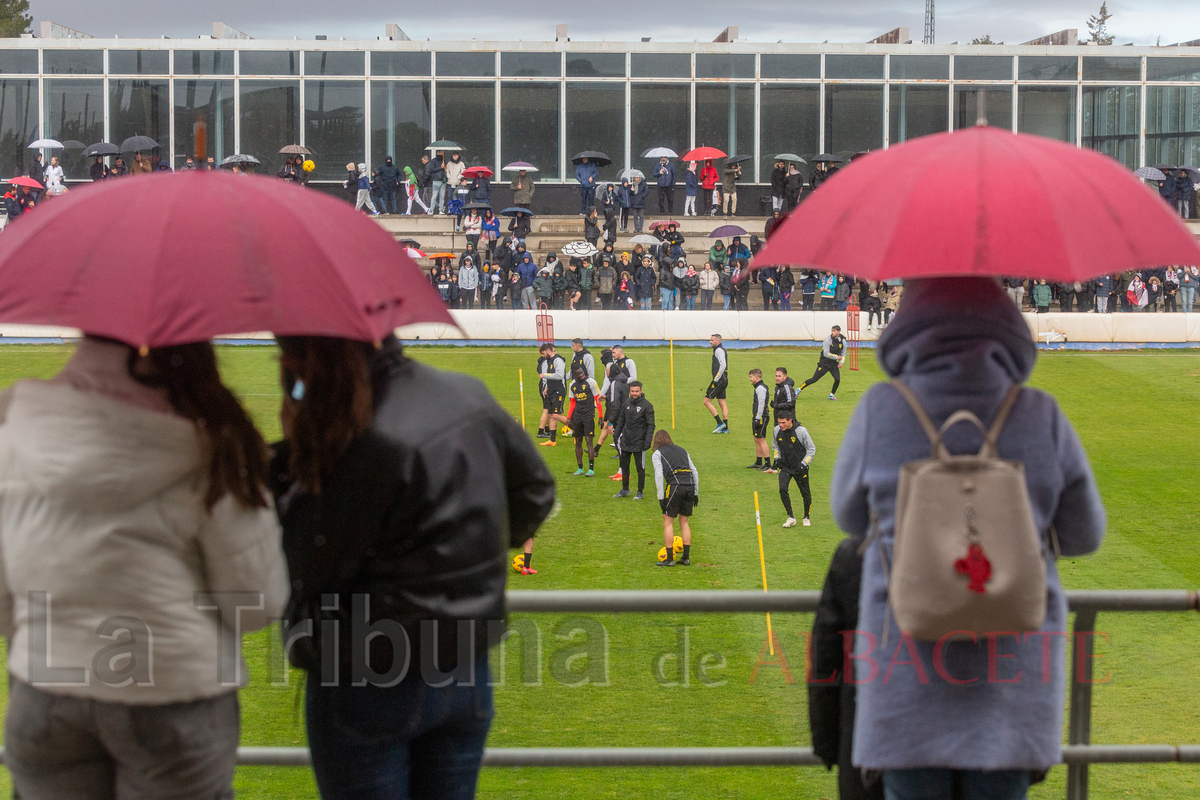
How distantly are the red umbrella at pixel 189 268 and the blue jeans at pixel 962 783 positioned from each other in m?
1.34

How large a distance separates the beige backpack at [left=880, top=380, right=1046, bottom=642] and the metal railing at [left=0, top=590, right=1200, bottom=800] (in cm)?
74

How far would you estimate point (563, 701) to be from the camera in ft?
43.4

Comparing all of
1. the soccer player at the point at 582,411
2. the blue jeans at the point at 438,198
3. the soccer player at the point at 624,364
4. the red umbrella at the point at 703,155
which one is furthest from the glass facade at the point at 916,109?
the soccer player at the point at 582,411

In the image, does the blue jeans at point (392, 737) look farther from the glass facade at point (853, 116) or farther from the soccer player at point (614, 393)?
the glass facade at point (853, 116)

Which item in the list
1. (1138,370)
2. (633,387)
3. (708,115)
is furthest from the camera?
(708,115)

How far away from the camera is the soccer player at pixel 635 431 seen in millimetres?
21438

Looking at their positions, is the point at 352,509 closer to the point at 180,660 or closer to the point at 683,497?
the point at 180,660

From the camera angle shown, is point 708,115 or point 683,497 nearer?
point 683,497

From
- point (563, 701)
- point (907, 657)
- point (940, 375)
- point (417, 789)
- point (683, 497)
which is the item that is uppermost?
point (940, 375)

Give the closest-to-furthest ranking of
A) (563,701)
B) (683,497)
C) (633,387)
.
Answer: (563,701) → (683,497) → (633,387)

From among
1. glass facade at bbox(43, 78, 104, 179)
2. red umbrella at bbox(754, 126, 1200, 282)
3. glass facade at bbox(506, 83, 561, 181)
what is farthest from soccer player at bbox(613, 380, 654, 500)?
glass facade at bbox(43, 78, 104, 179)

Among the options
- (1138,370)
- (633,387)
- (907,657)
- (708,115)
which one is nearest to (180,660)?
(907,657)

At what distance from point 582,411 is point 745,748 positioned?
19.8 meters

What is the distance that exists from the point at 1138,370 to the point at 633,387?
17.3 meters
